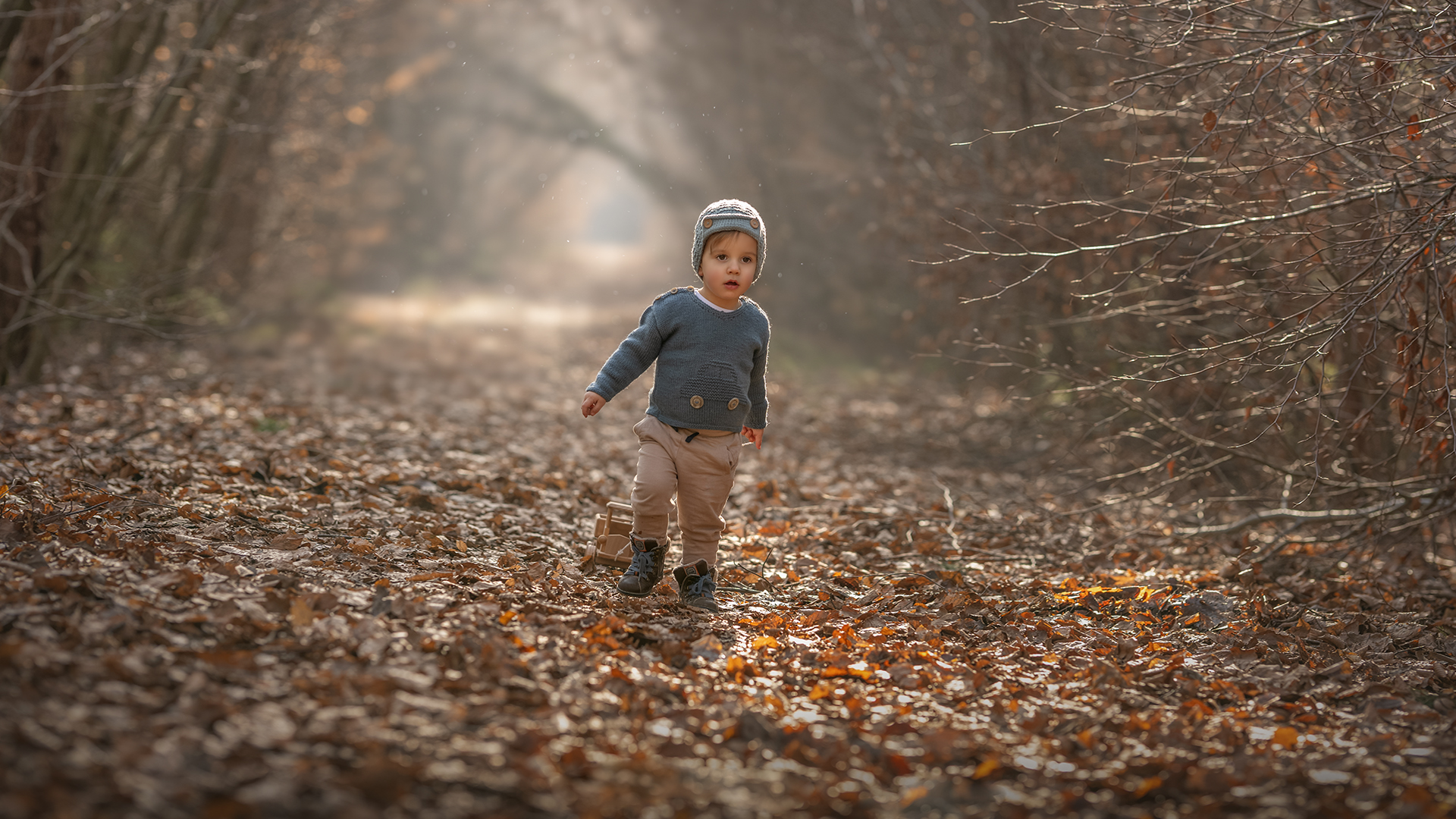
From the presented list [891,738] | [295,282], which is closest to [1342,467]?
[891,738]

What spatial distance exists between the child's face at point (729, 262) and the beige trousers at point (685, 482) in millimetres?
666

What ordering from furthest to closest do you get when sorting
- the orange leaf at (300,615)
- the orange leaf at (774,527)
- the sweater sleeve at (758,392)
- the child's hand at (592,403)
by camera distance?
the orange leaf at (774,527), the sweater sleeve at (758,392), the child's hand at (592,403), the orange leaf at (300,615)

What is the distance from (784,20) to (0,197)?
12337mm

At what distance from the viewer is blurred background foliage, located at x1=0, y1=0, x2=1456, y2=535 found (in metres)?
4.79

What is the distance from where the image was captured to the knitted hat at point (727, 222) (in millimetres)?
4465

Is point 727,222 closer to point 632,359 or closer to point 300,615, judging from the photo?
point 632,359

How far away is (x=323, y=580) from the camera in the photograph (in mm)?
4117

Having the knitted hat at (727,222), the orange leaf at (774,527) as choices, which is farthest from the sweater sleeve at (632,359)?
the orange leaf at (774,527)

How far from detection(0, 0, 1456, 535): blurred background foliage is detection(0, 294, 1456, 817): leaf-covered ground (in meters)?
0.99

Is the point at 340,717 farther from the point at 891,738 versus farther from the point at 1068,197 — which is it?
→ the point at 1068,197

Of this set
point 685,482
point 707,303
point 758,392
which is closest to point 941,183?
point 758,392

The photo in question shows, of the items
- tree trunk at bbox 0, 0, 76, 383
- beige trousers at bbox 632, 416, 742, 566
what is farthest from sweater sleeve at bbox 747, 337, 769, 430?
tree trunk at bbox 0, 0, 76, 383

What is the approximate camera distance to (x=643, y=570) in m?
4.64

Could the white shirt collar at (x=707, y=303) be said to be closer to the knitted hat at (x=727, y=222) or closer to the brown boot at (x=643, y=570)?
the knitted hat at (x=727, y=222)
